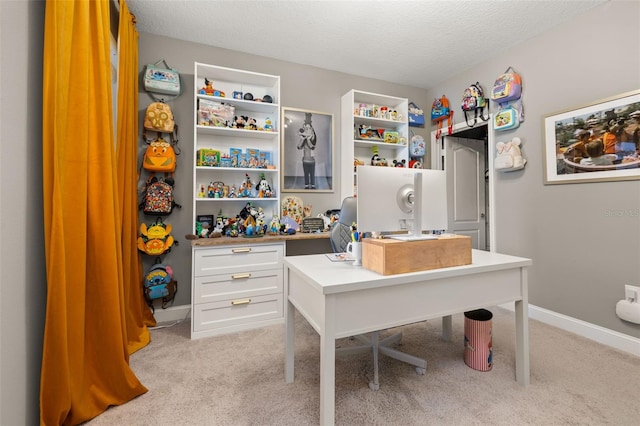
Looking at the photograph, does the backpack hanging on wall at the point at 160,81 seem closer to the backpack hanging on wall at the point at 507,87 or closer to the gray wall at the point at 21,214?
the gray wall at the point at 21,214

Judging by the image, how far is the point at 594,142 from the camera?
227cm

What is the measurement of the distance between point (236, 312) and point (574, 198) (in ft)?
10.3

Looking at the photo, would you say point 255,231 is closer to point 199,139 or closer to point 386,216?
point 199,139

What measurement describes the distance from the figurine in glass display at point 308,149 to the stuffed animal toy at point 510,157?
6.65ft

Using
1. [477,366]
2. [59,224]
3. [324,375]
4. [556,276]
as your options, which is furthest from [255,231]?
[556,276]

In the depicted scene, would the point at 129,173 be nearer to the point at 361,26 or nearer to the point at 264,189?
the point at 264,189

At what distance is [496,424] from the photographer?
1347 millimetres

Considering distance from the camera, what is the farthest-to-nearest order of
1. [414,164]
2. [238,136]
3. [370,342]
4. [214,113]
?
1. [414,164]
2. [238,136]
3. [214,113]
4. [370,342]

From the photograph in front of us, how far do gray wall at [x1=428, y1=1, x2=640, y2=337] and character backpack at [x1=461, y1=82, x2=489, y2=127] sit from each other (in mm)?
209

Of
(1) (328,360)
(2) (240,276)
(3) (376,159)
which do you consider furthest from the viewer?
(3) (376,159)

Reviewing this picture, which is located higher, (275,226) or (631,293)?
(275,226)

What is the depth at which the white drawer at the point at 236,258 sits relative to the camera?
90.3 inches

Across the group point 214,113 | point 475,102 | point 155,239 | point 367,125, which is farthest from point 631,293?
point 155,239

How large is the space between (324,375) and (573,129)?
114 inches
